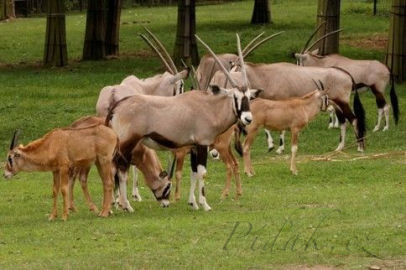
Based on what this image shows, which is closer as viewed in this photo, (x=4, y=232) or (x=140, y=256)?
(x=140, y=256)

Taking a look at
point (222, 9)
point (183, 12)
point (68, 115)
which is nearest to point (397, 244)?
point (68, 115)

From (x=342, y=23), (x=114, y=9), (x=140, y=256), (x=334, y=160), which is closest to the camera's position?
(x=140, y=256)

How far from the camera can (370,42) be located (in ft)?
121

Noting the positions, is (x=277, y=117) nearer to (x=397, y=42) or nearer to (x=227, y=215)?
(x=227, y=215)

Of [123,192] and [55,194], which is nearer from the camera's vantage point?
[55,194]

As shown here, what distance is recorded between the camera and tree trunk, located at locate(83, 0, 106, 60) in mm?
33094

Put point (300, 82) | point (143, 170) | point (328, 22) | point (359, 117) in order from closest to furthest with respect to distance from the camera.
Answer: point (143, 170)
point (359, 117)
point (300, 82)
point (328, 22)

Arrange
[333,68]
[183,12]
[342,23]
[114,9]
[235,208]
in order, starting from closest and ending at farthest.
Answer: [235,208], [333,68], [183,12], [114,9], [342,23]

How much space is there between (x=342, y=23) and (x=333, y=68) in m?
19.9

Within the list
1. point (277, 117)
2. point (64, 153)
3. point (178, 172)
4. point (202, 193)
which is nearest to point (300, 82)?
point (277, 117)

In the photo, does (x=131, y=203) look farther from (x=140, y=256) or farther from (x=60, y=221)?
(x=140, y=256)

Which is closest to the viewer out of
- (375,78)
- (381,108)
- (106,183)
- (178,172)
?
(106,183)

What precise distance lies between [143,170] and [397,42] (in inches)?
600

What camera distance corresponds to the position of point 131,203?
15867 millimetres
